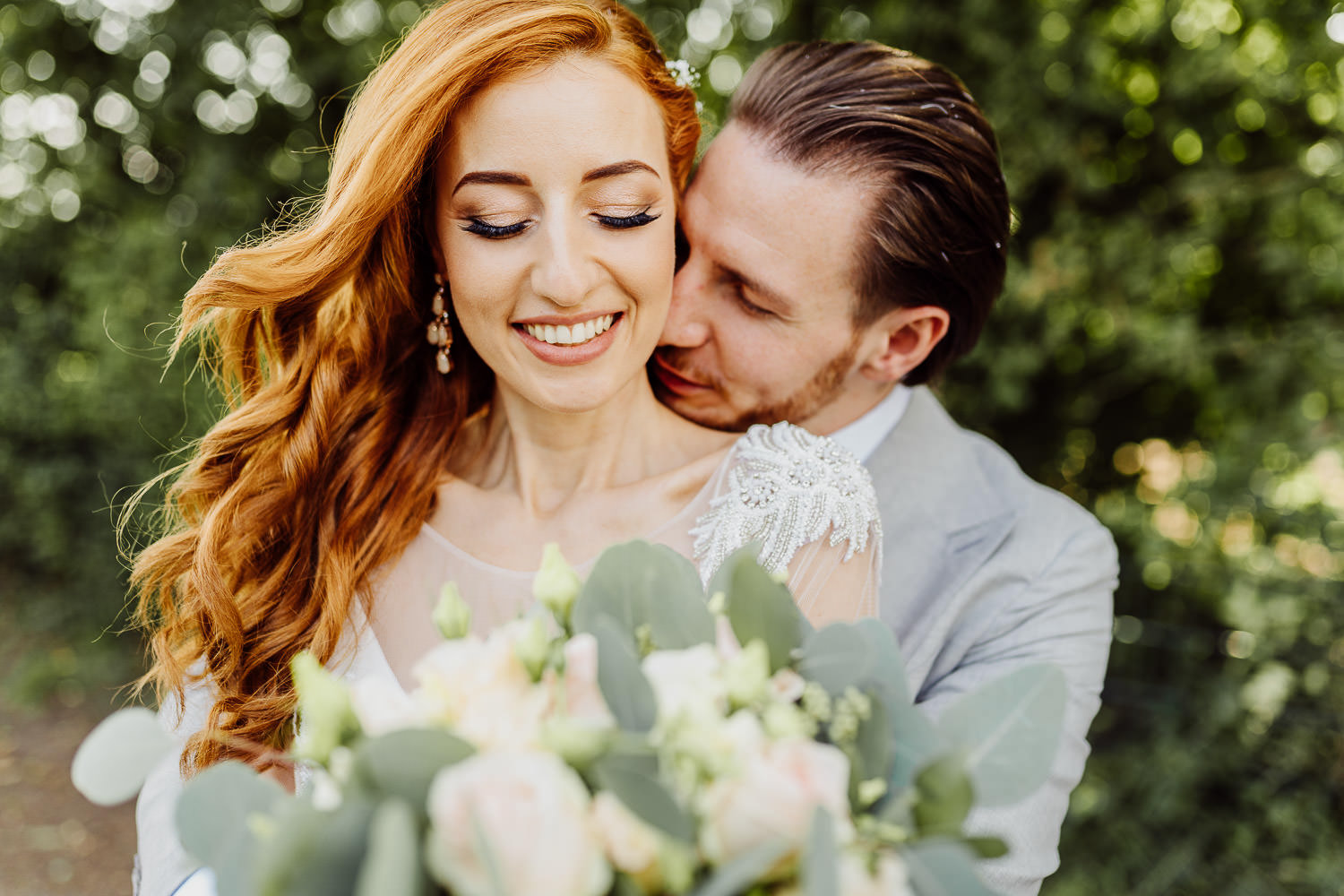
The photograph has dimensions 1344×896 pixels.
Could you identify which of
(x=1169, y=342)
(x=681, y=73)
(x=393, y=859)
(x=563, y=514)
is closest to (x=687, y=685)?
(x=393, y=859)

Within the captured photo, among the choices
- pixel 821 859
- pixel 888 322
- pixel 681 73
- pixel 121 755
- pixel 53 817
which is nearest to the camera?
pixel 821 859

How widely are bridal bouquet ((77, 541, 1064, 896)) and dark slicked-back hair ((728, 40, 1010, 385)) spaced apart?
62.7 inches

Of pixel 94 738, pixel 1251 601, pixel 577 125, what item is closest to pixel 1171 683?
pixel 1251 601

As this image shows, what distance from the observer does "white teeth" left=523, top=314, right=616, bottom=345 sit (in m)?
1.86

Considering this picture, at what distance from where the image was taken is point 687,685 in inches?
30.1

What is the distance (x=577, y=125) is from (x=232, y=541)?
4.13 ft

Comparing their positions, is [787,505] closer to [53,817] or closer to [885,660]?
[885,660]

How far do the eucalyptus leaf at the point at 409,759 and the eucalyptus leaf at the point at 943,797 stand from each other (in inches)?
14.9

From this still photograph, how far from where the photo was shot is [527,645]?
2.68 ft

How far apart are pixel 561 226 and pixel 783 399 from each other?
881 mm

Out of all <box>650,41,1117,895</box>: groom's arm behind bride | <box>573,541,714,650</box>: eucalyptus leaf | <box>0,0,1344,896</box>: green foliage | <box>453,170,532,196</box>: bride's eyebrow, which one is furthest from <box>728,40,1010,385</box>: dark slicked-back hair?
<box>573,541,714,650</box>: eucalyptus leaf

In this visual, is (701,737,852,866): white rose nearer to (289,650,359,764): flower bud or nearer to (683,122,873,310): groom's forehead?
(289,650,359,764): flower bud

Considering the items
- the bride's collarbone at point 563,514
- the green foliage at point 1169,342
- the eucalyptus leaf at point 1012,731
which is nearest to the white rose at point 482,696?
the eucalyptus leaf at point 1012,731

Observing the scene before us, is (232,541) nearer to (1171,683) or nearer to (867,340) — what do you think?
(867,340)
